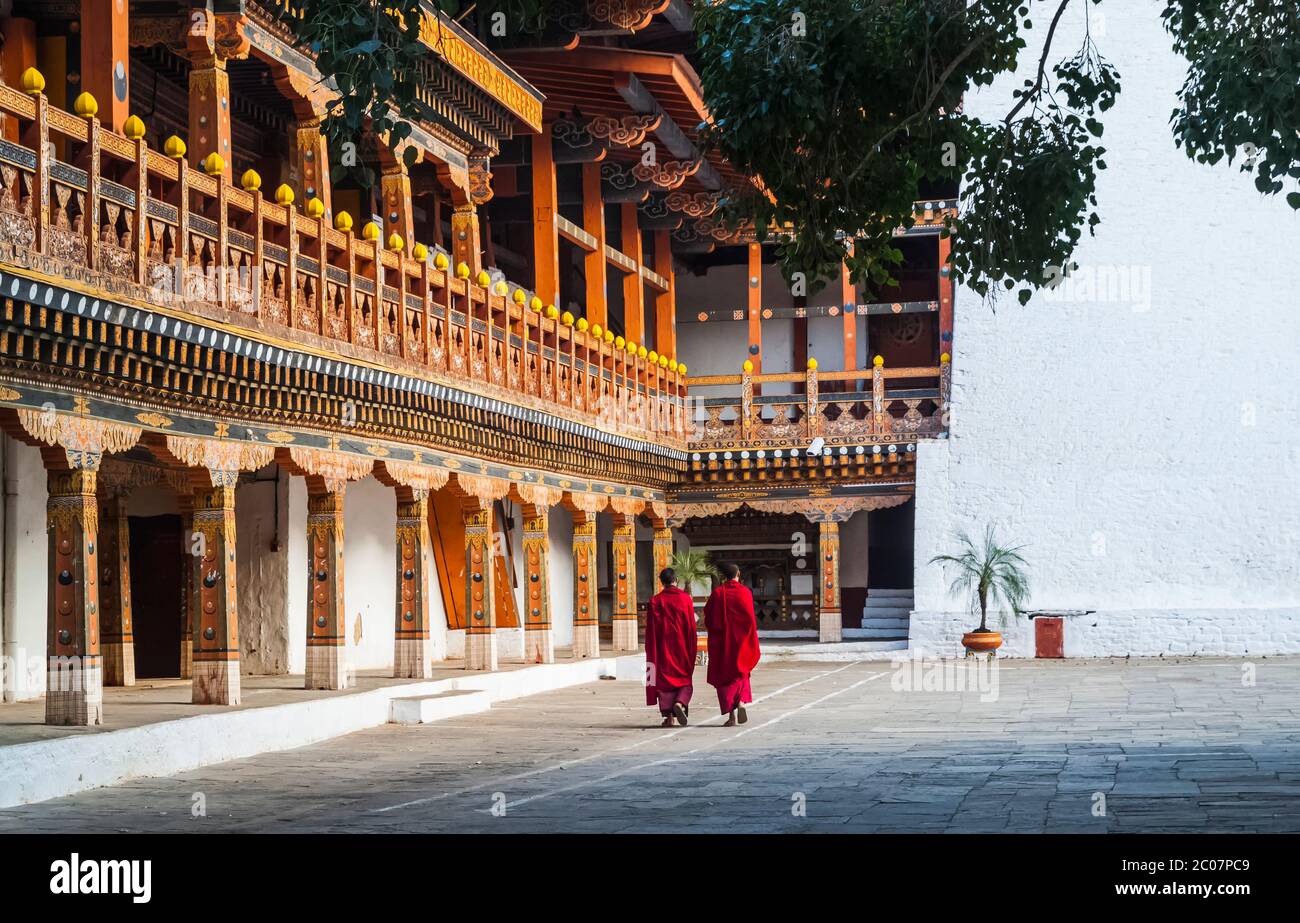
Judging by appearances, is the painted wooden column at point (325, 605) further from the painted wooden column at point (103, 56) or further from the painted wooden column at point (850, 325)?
the painted wooden column at point (850, 325)

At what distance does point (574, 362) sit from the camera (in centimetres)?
1770

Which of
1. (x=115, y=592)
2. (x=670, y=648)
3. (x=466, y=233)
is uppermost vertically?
(x=466, y=233)

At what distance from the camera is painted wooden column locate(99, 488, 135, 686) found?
13.5 metres

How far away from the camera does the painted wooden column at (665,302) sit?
22750 millimetres

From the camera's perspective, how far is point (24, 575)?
1212 cm

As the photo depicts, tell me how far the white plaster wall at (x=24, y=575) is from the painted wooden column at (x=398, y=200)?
359 cm

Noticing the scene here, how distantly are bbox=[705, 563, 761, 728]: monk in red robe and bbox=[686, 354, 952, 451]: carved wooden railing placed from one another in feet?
32.3

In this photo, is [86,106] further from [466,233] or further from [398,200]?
[466,233]

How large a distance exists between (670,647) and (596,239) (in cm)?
788

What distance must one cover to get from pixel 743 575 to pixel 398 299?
1198 cm

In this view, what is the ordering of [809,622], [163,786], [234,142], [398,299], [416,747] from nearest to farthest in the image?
1. [163,786]
2. [416,747]
3. [398,299]
4. [234,142]
5. [809,622]

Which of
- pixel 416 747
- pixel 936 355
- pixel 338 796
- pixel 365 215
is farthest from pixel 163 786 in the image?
pixel 936 355

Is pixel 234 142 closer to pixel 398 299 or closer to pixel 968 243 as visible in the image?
pixel 398 299

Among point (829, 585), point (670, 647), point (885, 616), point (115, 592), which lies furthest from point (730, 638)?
point (885, 616)
